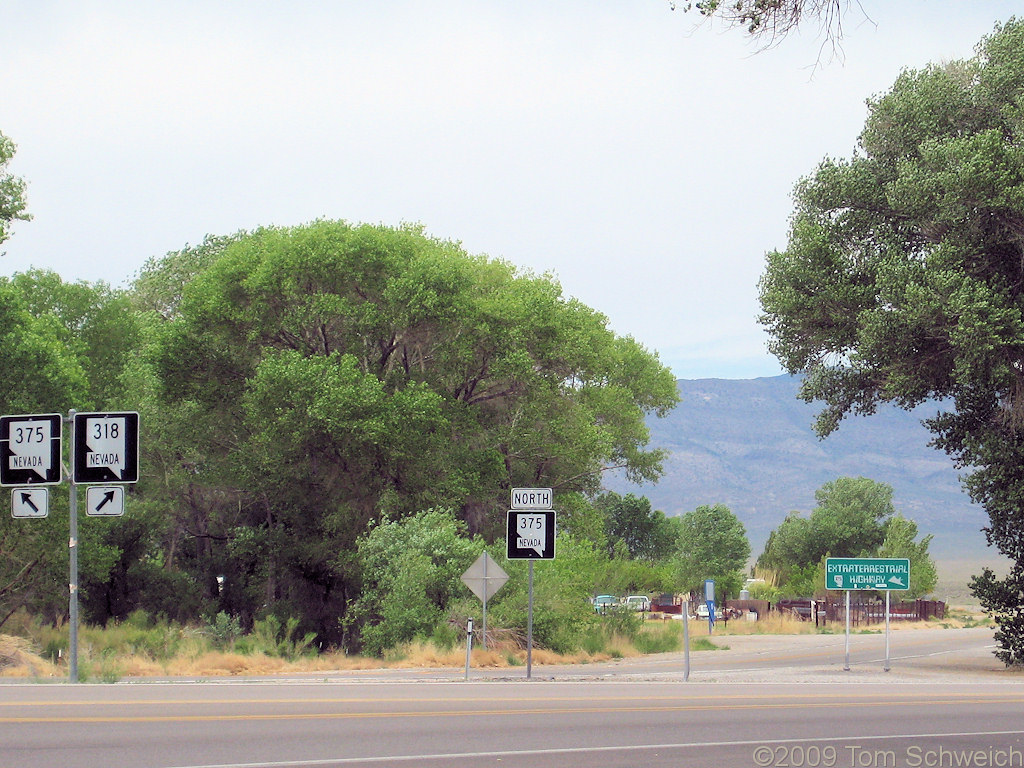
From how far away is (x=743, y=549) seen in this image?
102000 mm

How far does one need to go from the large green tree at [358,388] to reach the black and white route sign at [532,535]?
1402 cm

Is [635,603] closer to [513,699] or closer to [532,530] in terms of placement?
[532,530]

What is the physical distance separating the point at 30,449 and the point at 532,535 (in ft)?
29.6

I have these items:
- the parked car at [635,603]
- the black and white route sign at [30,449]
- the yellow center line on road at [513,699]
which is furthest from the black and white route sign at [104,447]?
the parked car at [635,603]

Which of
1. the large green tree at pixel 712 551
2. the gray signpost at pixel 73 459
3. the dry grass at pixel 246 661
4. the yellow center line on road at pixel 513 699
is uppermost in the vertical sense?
the gray signpost at pixel 73 459

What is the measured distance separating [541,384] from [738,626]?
65.5 ft

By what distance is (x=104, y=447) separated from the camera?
68.4ft

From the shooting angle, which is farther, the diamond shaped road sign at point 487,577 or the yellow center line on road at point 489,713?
the diamond shaped road sign at point 487,577

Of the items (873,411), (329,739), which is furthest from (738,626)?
(329,739)

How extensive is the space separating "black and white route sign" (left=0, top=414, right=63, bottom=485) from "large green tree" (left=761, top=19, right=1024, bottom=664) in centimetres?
1579

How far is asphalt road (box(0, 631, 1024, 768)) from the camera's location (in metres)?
11.0

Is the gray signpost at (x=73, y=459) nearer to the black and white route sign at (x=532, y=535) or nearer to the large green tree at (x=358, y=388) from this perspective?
the black and white route sign at (x=532, y=535)

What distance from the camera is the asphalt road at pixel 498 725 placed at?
11.0m

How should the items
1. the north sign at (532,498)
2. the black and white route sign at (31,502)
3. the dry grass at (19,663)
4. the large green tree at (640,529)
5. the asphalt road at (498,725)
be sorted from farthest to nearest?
the large green tree at (640,529), the dry grass at (19,663), the north sign at (532,498), the black and white route sign at (31,502), the asphalt road at (498,725)
